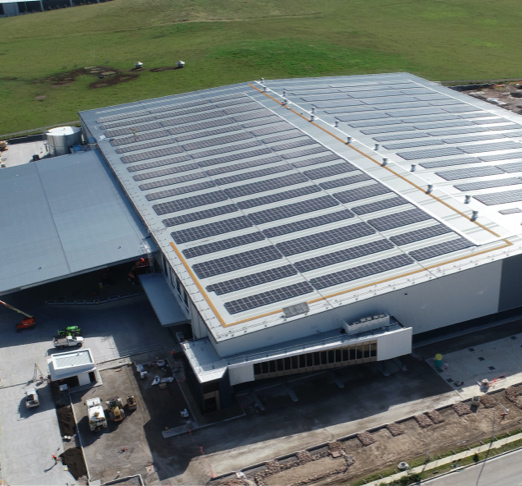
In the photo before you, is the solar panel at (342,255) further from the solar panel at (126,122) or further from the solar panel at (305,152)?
the solar panel at (126,122)

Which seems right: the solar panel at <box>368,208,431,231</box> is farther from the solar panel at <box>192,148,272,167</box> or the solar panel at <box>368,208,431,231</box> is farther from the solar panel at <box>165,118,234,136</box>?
the solar panel at <box>165,118,234,136</box>

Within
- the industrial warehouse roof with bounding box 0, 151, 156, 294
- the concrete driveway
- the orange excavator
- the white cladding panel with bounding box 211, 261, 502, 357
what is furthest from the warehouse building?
the orange excavator

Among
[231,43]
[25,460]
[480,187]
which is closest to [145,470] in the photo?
[25,460]

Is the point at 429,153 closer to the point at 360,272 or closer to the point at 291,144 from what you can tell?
the point at 291,144

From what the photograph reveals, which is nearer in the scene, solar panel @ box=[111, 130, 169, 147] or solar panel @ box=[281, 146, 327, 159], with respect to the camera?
solar panel @ box=[281, 146, 327, 159]

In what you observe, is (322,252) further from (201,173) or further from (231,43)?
(231,43)

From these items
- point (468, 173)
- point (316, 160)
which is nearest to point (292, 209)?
point (316, 160)
